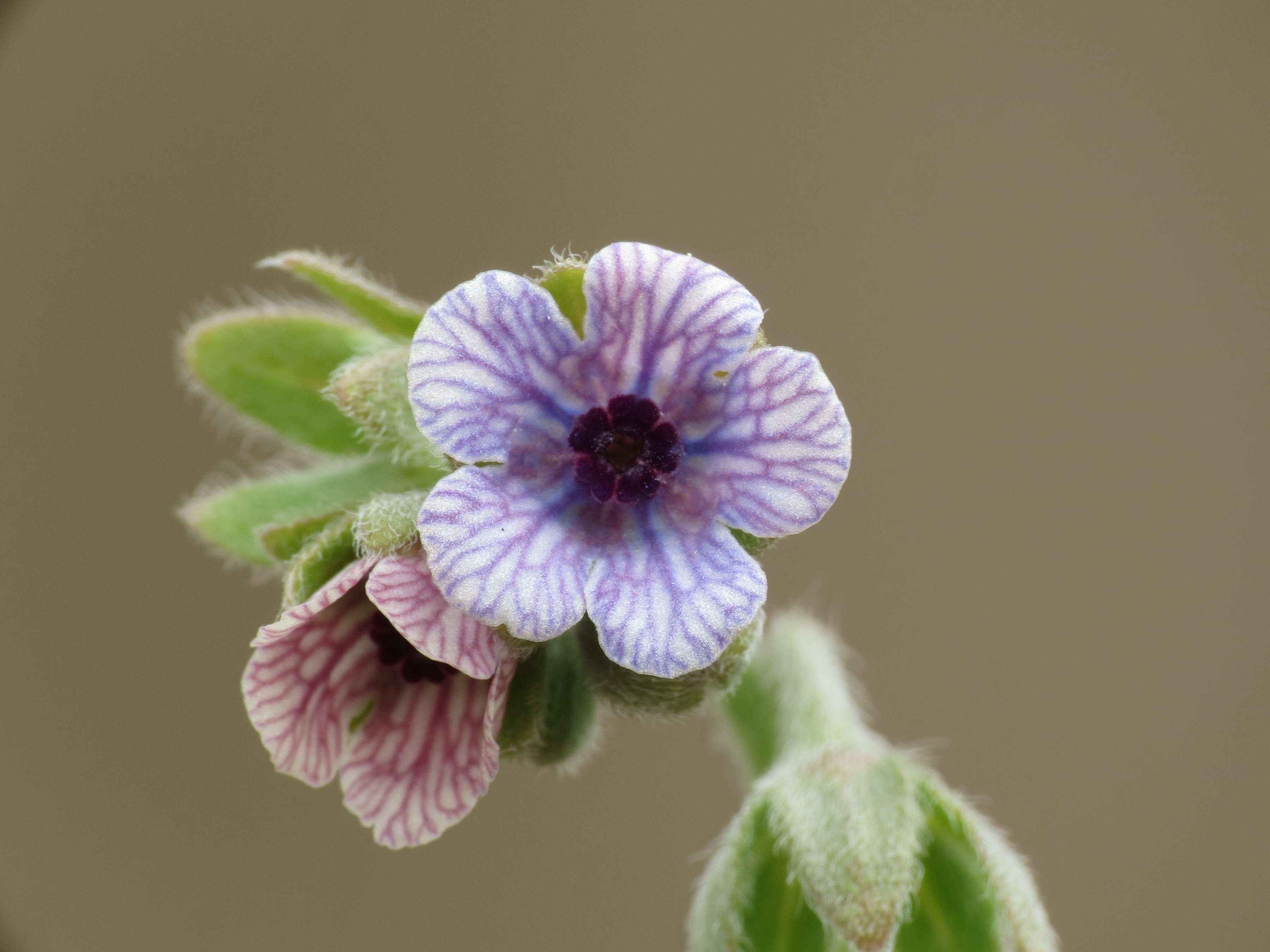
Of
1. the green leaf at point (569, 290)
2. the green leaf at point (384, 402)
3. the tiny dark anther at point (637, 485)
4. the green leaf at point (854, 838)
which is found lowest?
the green leaf at point (854, 838)

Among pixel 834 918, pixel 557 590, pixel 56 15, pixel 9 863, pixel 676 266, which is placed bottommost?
pixel 9 863

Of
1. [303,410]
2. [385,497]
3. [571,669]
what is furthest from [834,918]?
[303,410]

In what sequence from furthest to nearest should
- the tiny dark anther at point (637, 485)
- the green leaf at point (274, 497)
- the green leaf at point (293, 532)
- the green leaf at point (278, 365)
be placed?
the green leaf at point (278, 365) < the green leaf at point (274, 497) < the green leaf at point (293, 532) < the tiny dark anther at point (637, 485)

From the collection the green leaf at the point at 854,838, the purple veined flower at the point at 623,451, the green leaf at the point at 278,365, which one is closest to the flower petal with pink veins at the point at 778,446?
the purple veined flower at the point at 623,451

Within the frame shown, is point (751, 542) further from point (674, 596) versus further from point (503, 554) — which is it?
point (503, 554)

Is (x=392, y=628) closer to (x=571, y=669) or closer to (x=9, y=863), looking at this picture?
(x=571, y=669)

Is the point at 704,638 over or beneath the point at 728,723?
over

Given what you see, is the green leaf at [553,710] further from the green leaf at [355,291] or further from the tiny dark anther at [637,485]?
the green leaf at [355,291]
